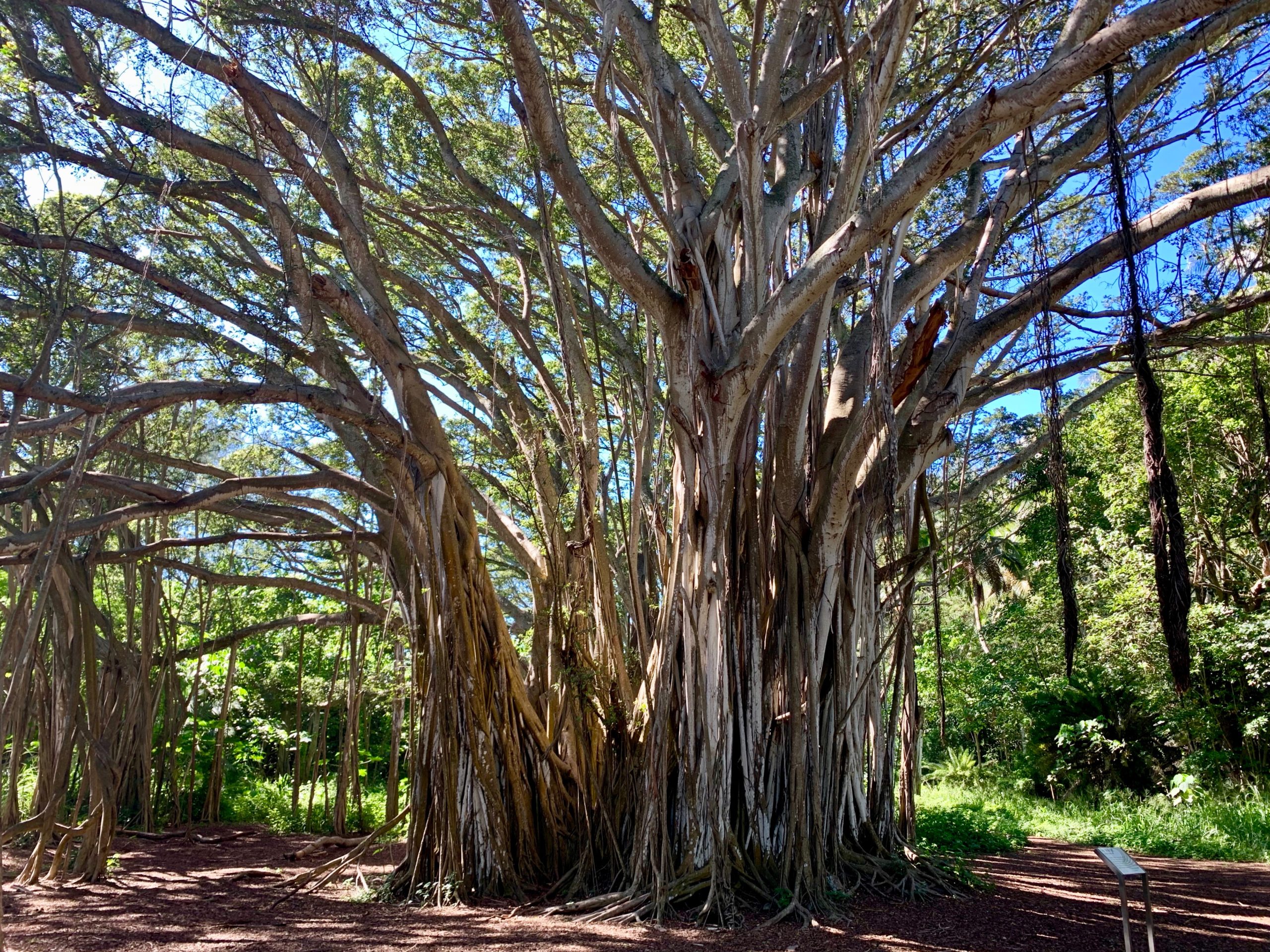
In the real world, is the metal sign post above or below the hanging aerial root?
above

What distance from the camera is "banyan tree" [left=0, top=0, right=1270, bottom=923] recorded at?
13.1 ft

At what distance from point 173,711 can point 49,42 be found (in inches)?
203

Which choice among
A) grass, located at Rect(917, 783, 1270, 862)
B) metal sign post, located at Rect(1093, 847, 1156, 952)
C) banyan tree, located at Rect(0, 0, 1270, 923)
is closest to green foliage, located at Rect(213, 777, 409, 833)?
banyan tree, located at Rect(0, 0, 1270, 923)

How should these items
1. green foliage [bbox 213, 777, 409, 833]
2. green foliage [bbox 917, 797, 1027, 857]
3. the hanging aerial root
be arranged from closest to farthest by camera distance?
1. the hanging aerial root
2. green foliage [bbox 917, 797, 1027, 857]
3. green foliage [bbox 213, 777, 409, 833]

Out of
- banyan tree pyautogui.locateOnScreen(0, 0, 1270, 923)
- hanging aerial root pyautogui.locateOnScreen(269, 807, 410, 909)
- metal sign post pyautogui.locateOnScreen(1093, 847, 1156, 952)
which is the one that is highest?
banyan tree pyautogui.locateOnScreen(0, 0, 1270, 923)

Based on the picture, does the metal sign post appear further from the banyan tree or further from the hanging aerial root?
the hanging aerial root

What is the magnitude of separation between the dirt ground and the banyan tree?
28 centimetres

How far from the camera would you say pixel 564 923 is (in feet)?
13.2

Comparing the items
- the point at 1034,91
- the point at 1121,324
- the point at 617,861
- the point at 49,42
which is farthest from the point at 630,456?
the point at 49,42

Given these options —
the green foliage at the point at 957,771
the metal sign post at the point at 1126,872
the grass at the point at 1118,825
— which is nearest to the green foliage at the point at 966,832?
the grass at the point at 1118,825

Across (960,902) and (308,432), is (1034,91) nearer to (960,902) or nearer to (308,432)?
(960,902)

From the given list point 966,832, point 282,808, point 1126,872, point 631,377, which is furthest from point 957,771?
point 1126,872

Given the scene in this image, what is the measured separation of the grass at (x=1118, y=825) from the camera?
265 inches

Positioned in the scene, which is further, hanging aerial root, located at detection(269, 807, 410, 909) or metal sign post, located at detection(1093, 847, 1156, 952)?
hanging aerial root, located at detection(269, 807, 410, 909)
